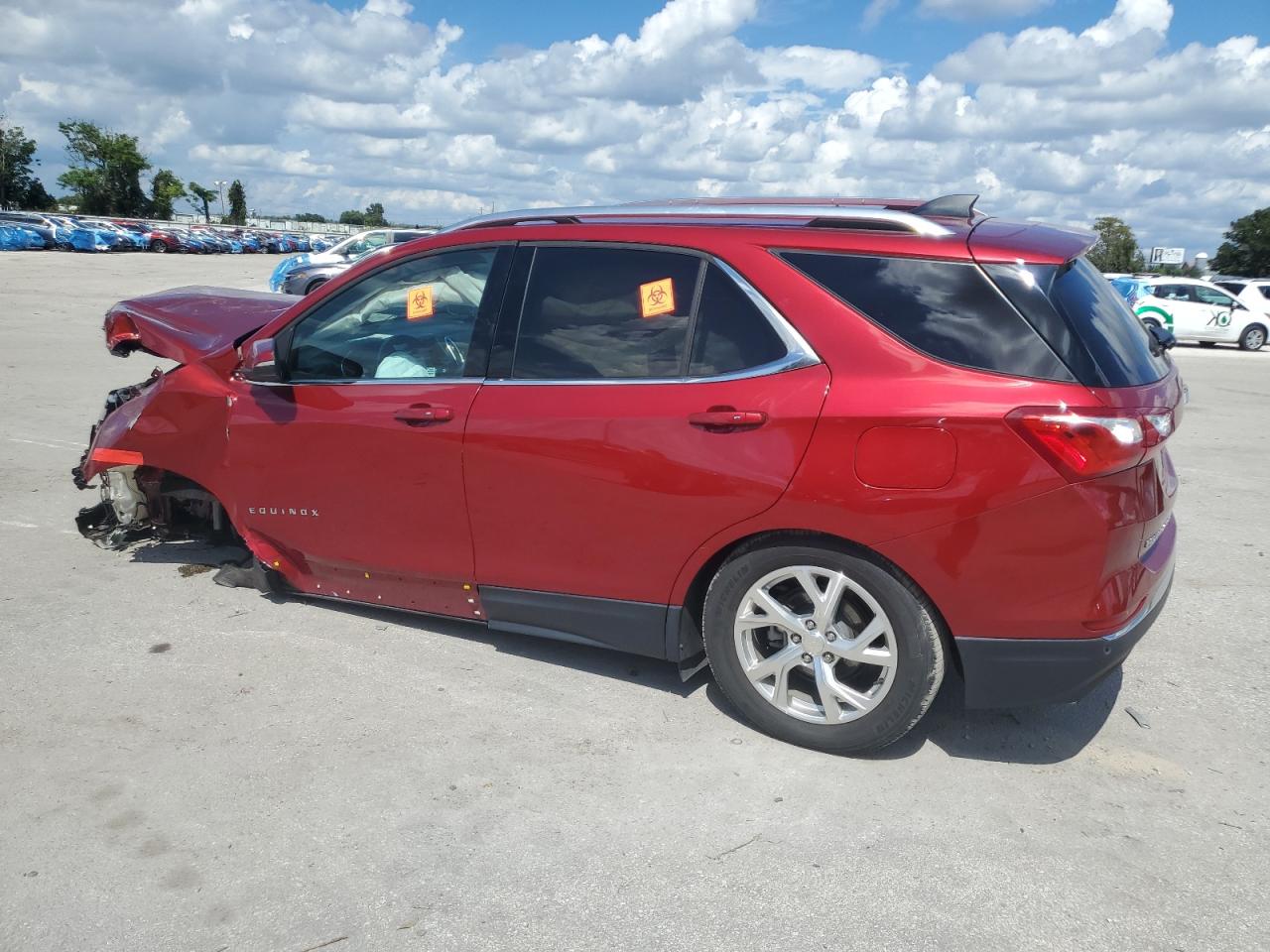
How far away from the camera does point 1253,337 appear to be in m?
24.7

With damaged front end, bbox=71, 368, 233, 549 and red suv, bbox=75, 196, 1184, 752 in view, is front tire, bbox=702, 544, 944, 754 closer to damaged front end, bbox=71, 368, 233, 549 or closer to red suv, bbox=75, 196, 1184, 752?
red suv, bbox=75, 196, 1184, 752

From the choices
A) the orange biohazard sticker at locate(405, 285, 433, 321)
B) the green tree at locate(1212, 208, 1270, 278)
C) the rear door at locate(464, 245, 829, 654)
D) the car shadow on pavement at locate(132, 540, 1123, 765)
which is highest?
the green tree at locate(1212, 208, 1270, 278)

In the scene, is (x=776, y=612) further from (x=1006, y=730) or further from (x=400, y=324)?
(x=400, y=324)

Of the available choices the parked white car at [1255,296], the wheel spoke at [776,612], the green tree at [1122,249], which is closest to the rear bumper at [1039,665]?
the wheel spoke at [776,612]

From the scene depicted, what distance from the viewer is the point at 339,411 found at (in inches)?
171

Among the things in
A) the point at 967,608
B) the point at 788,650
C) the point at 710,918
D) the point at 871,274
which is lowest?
the point at 710,918

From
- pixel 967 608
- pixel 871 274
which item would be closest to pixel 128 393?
pixel 871 274

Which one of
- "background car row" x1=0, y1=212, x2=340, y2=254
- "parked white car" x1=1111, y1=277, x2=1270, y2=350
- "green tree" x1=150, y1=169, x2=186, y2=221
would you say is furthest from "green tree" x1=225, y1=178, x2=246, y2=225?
"parked white car" x1=1111, y1=277, x2=1270, y2=350

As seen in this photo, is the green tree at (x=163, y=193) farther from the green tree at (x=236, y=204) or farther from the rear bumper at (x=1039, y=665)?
the rear bumper at (x=1039, y=665)

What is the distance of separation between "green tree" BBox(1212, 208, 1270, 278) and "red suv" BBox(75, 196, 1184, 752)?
62018 millimetres

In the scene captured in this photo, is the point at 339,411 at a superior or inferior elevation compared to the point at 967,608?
superior

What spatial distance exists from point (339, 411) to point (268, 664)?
1.10m

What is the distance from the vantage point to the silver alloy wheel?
344 centimetres

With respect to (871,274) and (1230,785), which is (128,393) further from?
(1230,785)
